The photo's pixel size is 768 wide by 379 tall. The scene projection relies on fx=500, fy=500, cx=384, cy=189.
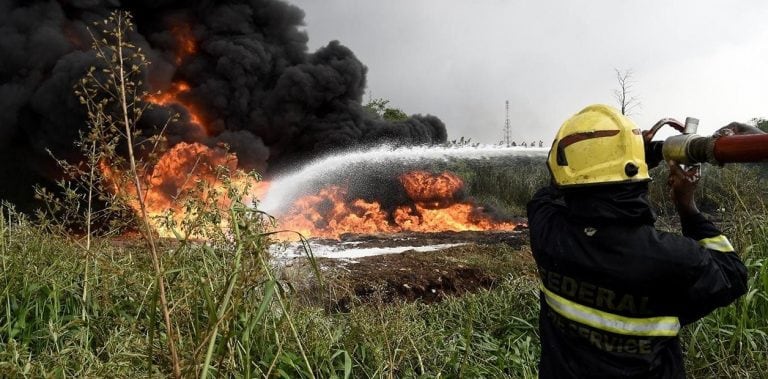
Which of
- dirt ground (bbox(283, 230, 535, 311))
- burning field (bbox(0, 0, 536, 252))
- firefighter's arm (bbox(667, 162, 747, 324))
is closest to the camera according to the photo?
firefighter's arm (bbox(667, 162, 747, 324))

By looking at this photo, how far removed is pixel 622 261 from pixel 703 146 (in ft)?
1.44

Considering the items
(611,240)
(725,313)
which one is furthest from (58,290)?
(725,313)

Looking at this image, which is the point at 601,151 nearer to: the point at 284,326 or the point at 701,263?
the point at 701,263

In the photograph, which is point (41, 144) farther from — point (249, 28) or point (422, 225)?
point (422, 225)

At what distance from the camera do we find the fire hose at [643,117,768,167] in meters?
1.44

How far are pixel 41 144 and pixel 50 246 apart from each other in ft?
42.1

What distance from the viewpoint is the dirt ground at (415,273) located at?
5.83 meters

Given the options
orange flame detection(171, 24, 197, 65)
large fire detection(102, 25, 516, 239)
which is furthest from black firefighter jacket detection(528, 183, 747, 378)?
orange flame detection(171, 24, 197, 65)

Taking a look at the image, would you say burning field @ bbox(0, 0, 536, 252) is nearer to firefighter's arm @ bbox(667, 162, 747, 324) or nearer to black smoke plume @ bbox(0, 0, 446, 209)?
black smoke plume @ bbox(0, 0, 446, 209)

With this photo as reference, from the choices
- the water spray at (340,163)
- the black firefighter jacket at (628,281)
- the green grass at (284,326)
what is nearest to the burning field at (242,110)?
the water spray at (340,163)

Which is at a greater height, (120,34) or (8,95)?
(8,95)

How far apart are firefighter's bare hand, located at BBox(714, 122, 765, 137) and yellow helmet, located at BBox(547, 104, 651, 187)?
23 centimetres

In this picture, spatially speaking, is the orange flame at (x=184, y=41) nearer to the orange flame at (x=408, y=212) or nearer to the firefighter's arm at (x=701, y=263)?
the orange flame at (x=408, y=212)

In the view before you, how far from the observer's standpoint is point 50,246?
11.0 feet
